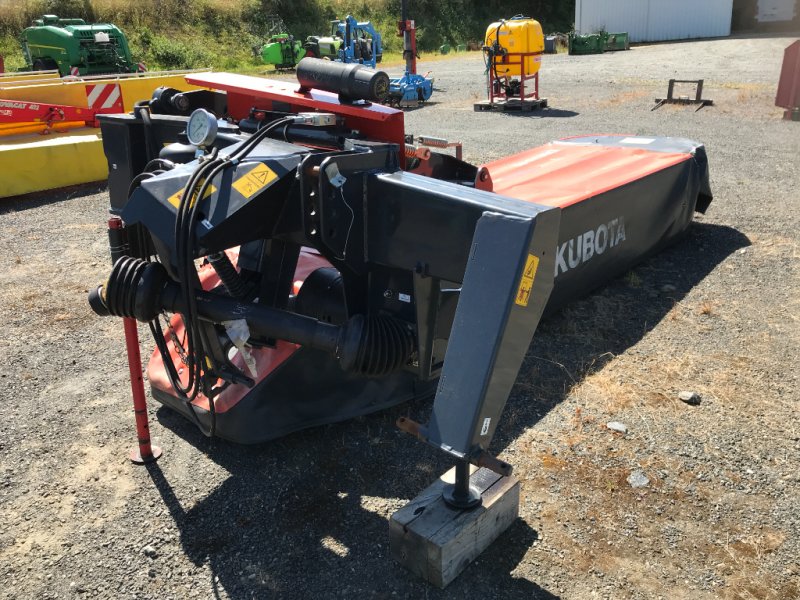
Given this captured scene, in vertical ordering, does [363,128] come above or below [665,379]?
above

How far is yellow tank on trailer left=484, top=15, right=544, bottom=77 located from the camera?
1322 centimetres

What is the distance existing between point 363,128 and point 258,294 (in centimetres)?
77

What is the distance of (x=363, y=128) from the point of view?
114 inches

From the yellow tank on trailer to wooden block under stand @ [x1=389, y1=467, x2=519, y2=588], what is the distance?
11.8 metres

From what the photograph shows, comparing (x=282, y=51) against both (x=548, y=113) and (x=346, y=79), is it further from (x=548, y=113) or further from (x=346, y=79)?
(x=346, y=79)

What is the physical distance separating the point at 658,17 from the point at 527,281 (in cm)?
3265

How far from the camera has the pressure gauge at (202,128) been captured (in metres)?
2.60

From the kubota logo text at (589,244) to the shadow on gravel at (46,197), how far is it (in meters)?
6.10

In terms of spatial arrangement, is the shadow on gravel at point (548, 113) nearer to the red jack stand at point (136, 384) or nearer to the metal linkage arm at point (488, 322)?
the red jack stand at point (136, 384)

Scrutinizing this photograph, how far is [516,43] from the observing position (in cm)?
1327

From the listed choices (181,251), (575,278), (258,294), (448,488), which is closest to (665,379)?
(575,278)

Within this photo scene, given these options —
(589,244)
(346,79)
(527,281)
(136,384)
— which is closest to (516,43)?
(589,244)

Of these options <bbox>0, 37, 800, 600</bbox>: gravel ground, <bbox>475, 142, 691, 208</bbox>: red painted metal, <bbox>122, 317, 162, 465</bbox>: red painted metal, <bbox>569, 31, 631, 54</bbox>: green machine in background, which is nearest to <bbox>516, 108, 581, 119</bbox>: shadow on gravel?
<bbox>475, 142, 691, 208</bbox>: red painted metal

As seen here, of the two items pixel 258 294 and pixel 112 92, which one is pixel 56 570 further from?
pixel 112 92
